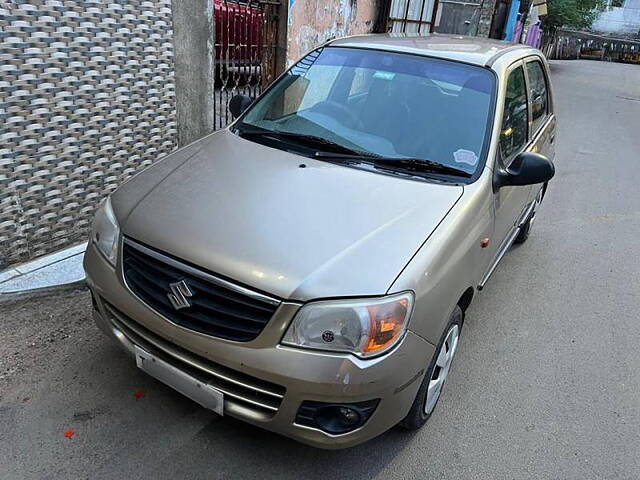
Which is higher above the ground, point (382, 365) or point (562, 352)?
point (382, 365)

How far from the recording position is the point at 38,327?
303cm

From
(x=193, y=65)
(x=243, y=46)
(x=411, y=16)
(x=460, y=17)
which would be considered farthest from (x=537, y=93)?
(x=460, y=17)

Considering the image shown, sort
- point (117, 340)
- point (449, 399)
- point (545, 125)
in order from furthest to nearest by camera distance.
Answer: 1. point (545, 125)
2. point (449, 399)
3. point (117, 340)

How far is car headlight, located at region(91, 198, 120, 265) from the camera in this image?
2.31 metres

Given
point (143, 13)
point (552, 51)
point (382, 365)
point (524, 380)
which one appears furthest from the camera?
point (552, 51)

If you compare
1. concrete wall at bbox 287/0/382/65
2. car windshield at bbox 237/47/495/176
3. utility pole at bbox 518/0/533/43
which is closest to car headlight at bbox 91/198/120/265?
car windshield at bbox 237/47/495/176

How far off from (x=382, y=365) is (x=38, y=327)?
7.14 feet

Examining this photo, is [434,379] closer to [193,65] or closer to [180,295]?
[180,295]

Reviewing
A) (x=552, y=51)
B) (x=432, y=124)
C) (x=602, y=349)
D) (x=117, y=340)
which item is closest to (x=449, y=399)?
(x=602, y=349)

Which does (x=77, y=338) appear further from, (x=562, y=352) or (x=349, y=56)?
(x=562, y=352)

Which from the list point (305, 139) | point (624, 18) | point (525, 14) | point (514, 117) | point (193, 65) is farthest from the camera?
point (624, 18)

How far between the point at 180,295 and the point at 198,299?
8 cm

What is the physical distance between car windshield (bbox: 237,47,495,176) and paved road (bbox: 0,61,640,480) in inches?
53.0

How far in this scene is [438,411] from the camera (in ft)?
9.04
